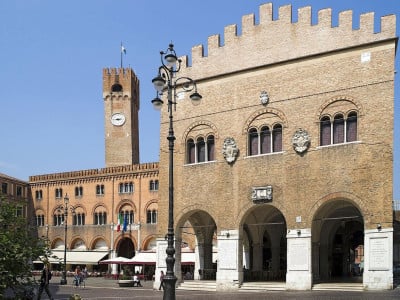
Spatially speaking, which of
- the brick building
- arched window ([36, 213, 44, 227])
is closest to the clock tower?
arched window ([36, 213, 44, 227])

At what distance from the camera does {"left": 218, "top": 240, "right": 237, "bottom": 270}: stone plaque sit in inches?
1027

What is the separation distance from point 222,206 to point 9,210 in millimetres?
16766

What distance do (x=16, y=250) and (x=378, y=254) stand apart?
16.1m

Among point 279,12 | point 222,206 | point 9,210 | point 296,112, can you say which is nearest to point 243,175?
point 222,206

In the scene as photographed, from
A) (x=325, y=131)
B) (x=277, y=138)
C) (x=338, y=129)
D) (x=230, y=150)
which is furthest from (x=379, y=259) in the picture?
(x=230, y=150)

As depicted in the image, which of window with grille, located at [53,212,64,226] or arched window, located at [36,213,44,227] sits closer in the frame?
window with grille, located at [53,212,64,226]

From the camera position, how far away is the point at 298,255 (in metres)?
24.1

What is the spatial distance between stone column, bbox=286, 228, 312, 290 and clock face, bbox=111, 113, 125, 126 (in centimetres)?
3916

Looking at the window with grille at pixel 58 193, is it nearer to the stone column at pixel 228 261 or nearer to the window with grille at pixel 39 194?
the window with grille at pixel 39 194

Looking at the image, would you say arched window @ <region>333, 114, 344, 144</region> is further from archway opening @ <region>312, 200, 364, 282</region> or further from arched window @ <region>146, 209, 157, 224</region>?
arched window @ <region>146, 209, 157, 224</region>

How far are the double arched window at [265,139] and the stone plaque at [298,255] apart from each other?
4358mm

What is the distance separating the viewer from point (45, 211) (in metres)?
55.8

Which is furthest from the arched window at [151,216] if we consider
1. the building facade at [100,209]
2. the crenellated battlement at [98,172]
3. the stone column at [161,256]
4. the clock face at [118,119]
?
the stone column at [161,256]

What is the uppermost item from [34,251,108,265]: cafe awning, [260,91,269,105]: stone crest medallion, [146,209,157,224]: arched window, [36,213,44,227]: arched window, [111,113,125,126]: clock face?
[111,113,125,126]: clock face
